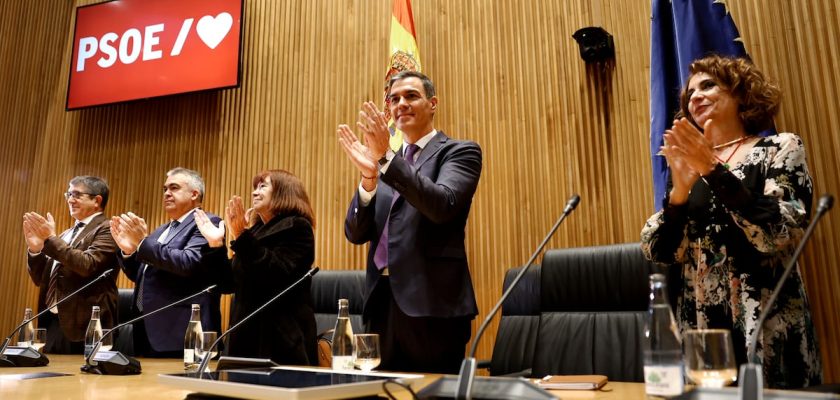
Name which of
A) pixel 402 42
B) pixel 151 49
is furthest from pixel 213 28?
pixel 402 42

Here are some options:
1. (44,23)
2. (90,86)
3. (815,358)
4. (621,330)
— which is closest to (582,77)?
(621,330)

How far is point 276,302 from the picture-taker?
2.21 meters

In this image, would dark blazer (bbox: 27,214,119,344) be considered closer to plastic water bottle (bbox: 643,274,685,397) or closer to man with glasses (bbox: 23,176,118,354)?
man with glasses (bbox: 23,176,118,354)

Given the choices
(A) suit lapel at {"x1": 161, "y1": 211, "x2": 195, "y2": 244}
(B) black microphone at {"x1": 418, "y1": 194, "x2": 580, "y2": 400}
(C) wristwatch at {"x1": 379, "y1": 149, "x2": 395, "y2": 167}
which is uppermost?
(C) wristwatch at {"x1": 379, "y1": 149, "x2": 395, "y2": 167}

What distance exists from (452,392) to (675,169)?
95cm

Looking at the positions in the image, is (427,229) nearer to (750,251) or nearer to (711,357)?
(750,251)

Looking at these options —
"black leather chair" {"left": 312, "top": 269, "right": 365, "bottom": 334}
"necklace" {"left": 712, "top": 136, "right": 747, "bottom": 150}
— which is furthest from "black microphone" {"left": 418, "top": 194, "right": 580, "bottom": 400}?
"black leather chair" {"left": 312, "top": 269, "right": 365, "bottom": 334}

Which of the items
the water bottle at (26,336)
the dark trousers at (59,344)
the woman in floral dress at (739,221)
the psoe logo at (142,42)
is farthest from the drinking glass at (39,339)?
the psoe logo at (142,42)

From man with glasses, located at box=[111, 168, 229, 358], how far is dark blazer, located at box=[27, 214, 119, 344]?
6.7 inches

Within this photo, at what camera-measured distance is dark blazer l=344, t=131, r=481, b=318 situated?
5.39 feet

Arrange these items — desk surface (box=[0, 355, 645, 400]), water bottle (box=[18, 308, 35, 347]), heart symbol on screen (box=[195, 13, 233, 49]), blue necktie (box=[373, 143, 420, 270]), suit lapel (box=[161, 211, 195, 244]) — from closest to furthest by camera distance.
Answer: desk surface (box=[0, 355, 645, 400]) < blue necktie (box=[373, 143, 420, 270]) < water bottle (box=[18, 308, 35, 347]) < suit lapel (box=[161, 211, 195, 244]) < heart symbol on screen (box=[195, 13, 233, 49])

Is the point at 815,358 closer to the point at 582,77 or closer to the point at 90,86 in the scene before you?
the point at 582,77

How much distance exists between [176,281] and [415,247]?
4.69 feet

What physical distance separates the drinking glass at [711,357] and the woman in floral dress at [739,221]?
0.58 m
